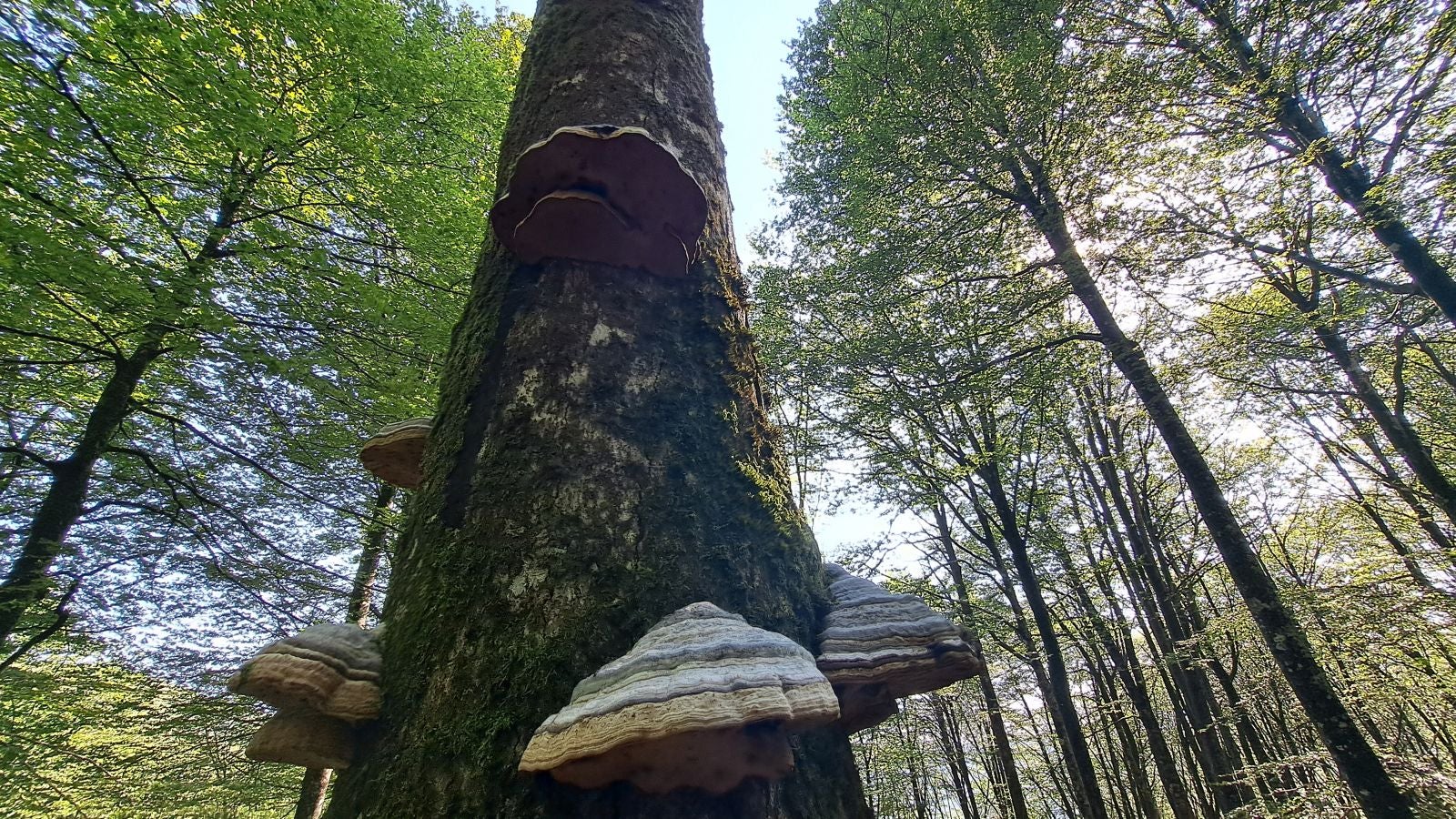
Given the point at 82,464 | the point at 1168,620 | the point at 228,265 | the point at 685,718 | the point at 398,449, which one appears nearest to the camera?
the point at 685,718

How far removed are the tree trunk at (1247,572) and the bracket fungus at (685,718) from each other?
760 cm

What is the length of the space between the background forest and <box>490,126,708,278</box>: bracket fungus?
4.50m

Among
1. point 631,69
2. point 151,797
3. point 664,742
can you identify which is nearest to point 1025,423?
point 631,69

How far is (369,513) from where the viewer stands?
6961 millimetres

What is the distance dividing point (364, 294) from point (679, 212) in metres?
4.94

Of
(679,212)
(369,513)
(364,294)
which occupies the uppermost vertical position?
(364,294)

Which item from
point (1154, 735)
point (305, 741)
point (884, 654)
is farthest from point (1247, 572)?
point (305, 741)

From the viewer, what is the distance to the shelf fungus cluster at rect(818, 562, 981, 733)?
1.18 metres

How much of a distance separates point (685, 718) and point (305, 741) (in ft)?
2.59

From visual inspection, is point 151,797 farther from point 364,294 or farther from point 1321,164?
point 1321,164

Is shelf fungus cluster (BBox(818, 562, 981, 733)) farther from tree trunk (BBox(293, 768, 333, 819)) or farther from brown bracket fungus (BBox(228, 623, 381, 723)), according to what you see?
tree trunk (BBox(293, 768, 333, 819))

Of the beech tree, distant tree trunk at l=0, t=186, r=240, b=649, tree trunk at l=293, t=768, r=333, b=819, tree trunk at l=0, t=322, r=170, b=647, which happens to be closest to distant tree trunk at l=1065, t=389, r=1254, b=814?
the beech tree

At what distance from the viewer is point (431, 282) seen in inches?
236

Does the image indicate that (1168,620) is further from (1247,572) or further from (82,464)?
(82,464)
